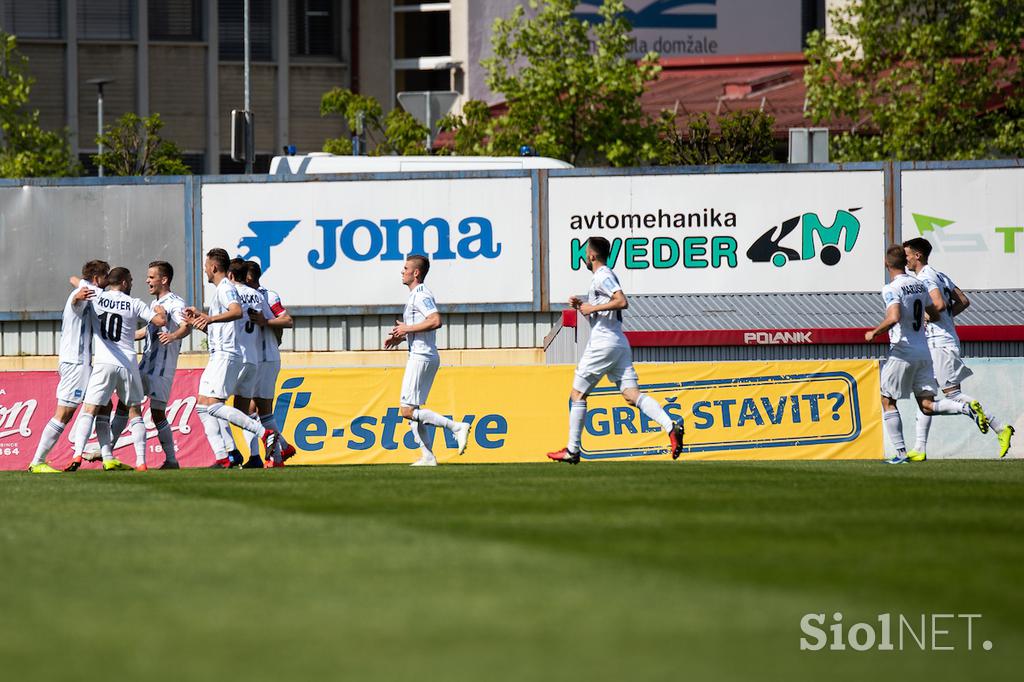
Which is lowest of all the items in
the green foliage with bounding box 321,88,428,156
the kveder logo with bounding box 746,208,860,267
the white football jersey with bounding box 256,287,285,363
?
the white football jersey with bounding box 256,287,285,363

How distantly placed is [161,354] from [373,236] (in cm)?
1167

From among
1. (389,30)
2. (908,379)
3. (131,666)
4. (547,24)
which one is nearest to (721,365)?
(908,379)

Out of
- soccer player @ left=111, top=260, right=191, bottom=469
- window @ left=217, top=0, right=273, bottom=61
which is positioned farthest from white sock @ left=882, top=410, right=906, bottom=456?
window @ left=217, top=0, right=273, bottom=61

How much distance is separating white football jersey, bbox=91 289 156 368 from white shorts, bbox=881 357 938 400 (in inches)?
258

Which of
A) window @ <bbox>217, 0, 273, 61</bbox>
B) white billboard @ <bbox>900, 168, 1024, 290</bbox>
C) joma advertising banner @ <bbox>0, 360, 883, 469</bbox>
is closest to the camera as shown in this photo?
joma advertising banner @ <bbox>0, 360, 883, 469</bbox>

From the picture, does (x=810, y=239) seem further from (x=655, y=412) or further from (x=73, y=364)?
(x=73, y=364)

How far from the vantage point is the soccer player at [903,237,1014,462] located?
15.4 meters

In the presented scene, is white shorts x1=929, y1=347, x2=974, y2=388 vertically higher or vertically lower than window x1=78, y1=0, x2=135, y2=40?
lower

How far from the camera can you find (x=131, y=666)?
448cm

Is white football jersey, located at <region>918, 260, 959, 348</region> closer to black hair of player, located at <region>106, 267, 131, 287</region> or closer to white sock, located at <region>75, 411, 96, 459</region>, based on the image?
black hair of player, located at <region>106, 267, 131, 287</region>

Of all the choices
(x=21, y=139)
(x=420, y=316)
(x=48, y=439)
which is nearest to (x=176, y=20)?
(x=21, y=139)

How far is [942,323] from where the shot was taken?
1642cm

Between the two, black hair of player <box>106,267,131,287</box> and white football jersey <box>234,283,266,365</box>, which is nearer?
black hair of player <box>106,267,131,287</box>

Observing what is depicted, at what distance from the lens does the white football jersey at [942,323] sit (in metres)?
15.8
